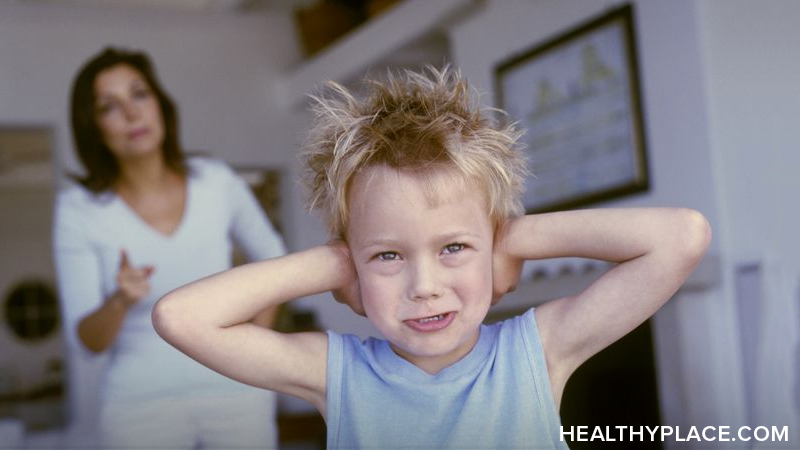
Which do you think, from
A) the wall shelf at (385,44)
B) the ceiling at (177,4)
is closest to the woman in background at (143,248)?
the wall shelf at (385,44)

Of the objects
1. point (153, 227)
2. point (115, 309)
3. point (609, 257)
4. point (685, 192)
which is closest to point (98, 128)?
point (153, 227)

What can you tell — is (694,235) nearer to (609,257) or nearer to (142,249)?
(609,257)

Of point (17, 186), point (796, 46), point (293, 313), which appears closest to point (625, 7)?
point (796, 46)

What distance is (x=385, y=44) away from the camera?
474cm

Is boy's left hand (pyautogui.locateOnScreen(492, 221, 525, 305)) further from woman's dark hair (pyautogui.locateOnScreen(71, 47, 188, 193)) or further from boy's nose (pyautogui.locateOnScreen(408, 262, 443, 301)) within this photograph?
woman's dark hair (pyautogui.locateOnScreen(71, 47, 188, 193))

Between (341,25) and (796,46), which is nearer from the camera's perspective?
(796,46)

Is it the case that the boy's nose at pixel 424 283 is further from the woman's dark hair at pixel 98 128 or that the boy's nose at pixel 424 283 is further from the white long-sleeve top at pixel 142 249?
the woman's dark hair at pixel 98 128

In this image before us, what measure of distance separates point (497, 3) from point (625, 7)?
0.80 meters

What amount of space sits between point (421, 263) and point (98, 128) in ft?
3.64

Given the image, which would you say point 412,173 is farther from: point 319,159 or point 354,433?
point 354,433

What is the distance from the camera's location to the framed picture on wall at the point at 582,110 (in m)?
3.33

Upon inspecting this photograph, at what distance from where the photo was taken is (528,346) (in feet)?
3.63

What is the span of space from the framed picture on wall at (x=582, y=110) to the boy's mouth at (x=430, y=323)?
240 cm

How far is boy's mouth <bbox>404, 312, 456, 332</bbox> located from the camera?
3.37ft
